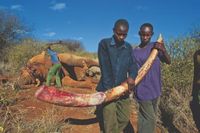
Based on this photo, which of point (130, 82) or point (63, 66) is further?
point (63, 66)

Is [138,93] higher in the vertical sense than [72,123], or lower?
higher

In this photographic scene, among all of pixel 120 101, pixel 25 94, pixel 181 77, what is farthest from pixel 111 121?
pixel 25 94

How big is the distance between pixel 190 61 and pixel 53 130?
3442 millimetres

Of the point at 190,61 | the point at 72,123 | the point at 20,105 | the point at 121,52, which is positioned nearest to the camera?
the point at 121,52

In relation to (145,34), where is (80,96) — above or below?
below

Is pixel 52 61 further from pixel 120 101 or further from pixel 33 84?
pixel 120 101

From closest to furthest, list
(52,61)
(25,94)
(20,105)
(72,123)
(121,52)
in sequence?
(121,52)
(72,123)
(20,105)
(25,94)
(52,61)

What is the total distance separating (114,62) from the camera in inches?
230

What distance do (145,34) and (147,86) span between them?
738 millimetres

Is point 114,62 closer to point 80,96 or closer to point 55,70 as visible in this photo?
point 80,96

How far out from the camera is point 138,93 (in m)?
6.05

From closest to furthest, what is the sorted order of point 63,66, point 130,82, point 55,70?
point 130,82 → point 55,70 → point 63,66

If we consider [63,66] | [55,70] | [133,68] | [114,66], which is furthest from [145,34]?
[63,66]

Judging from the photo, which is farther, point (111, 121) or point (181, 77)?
point (181, 77)
